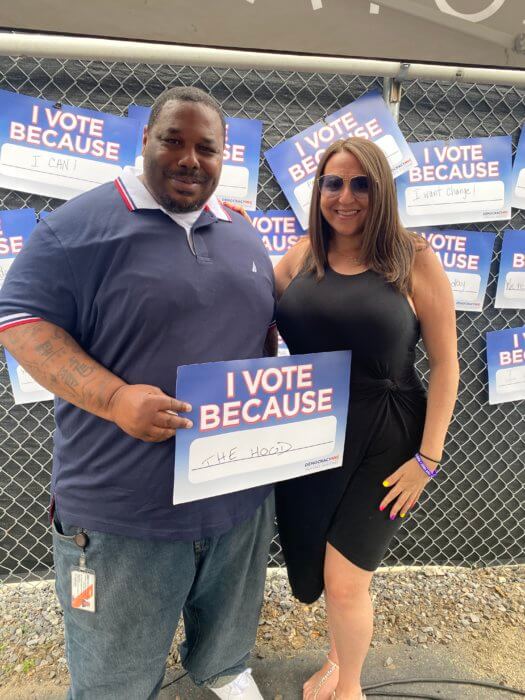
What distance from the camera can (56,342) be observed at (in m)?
0.97

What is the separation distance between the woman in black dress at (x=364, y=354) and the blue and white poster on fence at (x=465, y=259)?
0.83 meters

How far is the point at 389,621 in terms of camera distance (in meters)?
2.02

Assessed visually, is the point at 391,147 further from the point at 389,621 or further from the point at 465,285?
the point at 389,621

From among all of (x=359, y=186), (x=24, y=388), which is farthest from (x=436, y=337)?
(x=24, y=388)

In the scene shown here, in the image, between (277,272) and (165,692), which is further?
(165,692)

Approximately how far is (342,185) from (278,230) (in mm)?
760

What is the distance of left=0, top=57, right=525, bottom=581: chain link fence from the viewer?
1859 mm

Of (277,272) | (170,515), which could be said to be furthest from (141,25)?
(170,515)

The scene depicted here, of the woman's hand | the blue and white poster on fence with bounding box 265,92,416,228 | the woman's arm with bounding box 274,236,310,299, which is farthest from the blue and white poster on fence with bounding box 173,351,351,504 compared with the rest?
the blue and white poster on fence with bounding box 265,92,416,228

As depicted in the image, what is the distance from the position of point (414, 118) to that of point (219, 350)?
1.63 m

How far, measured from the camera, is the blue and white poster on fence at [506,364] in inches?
85.4

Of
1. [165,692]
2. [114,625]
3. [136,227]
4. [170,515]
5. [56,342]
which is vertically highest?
[136,227]

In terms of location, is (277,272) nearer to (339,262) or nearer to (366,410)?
(339,262)

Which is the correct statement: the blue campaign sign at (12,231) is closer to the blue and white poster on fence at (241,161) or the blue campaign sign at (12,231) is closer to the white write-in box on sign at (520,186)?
the blue and white poster on fence at (241,161)
